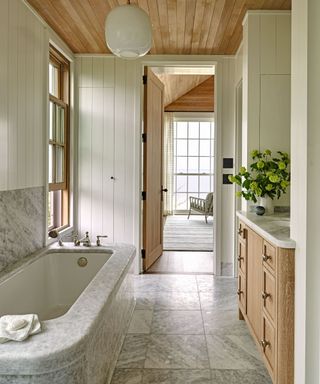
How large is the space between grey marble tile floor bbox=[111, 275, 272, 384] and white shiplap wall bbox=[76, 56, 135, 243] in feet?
3.21

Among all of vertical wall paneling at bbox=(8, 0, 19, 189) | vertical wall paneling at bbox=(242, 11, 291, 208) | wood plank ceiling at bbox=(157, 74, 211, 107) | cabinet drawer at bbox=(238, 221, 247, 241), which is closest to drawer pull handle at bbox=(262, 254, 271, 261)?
cabinet drawer at bbox=(238, 221, 247, 241)

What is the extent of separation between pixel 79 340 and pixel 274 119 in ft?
8.40

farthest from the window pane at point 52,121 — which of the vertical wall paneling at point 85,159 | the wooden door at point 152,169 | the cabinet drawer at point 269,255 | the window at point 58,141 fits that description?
the cabinet drawer at point 269,255

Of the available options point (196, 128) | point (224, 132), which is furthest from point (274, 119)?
point (196, 128)

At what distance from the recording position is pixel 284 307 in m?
1.87

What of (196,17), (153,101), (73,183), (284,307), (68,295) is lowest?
(68,295)

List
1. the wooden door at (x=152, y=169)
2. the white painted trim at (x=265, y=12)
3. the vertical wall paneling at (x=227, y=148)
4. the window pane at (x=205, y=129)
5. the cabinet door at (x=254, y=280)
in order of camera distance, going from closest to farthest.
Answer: the cabinet door at (x=254, y=280) → the white painted trim at (x=265, y=12) → the vertical wall paneling at (x=227, y=148) → the wooden door at (x=152, y=169) → the window pane at (x=205, y=129)

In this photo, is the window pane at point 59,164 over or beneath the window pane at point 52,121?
beneath

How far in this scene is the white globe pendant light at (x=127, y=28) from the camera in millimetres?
2221

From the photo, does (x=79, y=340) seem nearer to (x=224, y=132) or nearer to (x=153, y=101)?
(x=224, y=132)

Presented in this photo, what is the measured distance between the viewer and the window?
3854mm

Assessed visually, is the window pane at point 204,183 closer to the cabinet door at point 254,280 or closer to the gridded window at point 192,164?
the gridded window at point 192,164

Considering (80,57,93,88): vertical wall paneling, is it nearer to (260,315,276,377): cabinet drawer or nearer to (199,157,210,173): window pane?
(260,315,276,377): cabinet drawer

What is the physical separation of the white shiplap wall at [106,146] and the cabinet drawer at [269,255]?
2414mm
